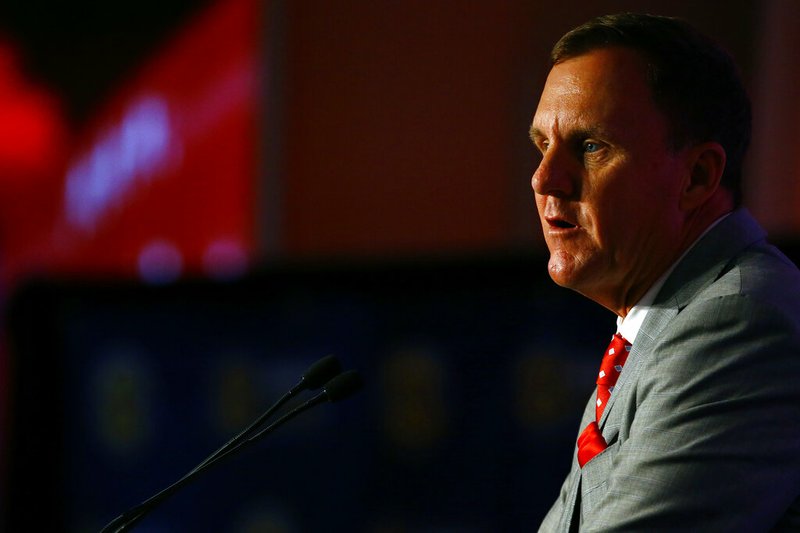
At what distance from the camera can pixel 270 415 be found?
1.62 meters

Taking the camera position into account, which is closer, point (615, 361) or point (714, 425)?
point (714, 425)

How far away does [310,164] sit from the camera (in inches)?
197

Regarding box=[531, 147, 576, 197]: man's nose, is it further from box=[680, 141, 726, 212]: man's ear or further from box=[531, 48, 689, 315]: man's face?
box=[680, 141, 726, 212]: man's ear

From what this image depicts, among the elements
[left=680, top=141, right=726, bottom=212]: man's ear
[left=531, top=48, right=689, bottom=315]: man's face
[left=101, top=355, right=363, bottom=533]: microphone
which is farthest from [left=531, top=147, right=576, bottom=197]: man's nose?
[left=101, top=355, right=363, bottom=533]: microphone

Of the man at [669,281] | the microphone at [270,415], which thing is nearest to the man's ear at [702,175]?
the man at [669,281]

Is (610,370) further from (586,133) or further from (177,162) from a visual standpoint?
(177,162)

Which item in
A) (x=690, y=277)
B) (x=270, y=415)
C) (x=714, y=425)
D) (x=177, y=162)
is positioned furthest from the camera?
(x=177, y=162)

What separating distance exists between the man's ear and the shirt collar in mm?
42

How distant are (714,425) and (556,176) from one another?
42 cm

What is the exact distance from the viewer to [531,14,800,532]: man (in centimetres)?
130

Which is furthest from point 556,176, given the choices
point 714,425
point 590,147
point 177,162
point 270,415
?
point 177,162

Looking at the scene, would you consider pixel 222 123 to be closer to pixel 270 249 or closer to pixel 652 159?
pixel 270 249

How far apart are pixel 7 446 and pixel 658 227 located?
2.50 meters

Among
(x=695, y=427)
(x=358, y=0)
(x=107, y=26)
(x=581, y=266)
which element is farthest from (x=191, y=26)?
(x=695, y=427)
